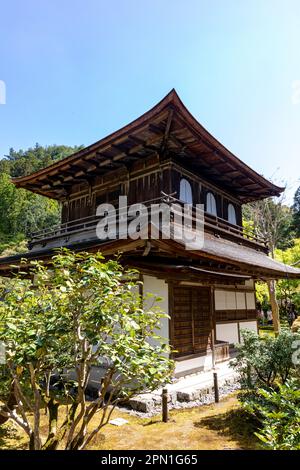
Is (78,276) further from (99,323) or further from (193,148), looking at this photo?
(193,148)

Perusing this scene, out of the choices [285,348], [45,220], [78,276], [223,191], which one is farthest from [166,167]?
[45,220]

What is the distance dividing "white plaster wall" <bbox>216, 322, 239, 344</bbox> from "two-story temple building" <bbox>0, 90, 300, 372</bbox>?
0.04 meters

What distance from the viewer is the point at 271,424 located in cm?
387

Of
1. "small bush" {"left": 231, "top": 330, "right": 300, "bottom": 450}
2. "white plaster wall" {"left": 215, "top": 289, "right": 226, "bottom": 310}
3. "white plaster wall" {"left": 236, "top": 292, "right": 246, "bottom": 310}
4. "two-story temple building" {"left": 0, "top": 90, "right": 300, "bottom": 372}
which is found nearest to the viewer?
"small bush" {"left": 231, "top": 330, "right": 300, "bottom": 450}

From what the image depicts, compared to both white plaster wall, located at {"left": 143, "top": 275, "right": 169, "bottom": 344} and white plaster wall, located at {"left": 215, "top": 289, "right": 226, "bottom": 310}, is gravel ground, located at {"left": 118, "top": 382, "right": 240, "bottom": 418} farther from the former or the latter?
white plaster wall, located at {"left": 215, "top": 289, "right": 226, "bottom": 310}

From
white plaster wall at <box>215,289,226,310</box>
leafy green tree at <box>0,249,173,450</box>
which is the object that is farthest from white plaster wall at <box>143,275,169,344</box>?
leafy green tree at <box>0,249,173,450</box>

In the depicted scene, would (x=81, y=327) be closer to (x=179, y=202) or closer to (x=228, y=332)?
(x=179, y=202)

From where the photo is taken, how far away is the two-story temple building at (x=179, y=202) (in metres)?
8.52

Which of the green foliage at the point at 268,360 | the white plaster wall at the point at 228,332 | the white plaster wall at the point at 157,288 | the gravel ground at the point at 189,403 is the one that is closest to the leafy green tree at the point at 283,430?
the green foliage at the point at 268,360

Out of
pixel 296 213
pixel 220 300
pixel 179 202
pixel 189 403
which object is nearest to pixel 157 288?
pixel 189 403

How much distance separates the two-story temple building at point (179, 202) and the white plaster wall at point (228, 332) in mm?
38

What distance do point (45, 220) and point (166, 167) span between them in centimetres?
4321

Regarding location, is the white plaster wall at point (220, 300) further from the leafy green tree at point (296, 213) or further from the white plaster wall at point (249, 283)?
the leafy green tree at point (296, 213)

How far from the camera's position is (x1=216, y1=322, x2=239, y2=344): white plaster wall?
453 inches
